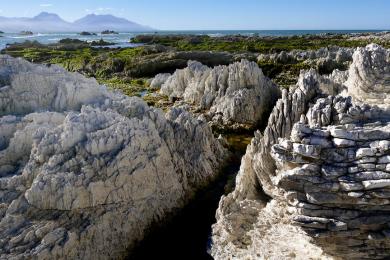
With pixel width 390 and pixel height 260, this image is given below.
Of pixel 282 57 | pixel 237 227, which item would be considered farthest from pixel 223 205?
pixel 282 57

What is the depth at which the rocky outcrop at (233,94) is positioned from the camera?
29.7 m

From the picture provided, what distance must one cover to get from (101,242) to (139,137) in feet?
13.3

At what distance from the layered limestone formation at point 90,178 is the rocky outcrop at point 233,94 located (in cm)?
969

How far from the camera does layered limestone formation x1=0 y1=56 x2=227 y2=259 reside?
14.1 m

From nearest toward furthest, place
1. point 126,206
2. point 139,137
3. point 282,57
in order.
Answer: point 126,206 → point 139,137 → point 282,57

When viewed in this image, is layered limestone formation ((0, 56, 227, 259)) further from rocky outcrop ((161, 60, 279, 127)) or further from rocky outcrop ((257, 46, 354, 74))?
rocky outcrop ((257, 46, 354, 74))

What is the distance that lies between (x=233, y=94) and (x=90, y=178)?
1716 centimetres

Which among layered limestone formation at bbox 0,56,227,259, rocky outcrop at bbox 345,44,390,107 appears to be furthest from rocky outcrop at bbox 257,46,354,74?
layered limestone formation at bbox 0,56,227,259

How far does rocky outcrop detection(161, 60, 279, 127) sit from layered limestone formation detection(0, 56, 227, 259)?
9.69m

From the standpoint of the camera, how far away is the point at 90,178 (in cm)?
1527

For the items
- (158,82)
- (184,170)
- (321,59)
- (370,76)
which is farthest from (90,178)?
(321,59)

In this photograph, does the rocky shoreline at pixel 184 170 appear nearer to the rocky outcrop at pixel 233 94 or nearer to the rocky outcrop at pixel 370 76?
the rocky outcrop at pixel 370 76

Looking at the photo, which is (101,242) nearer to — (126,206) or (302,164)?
(126,206)

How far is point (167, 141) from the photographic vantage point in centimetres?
1919
